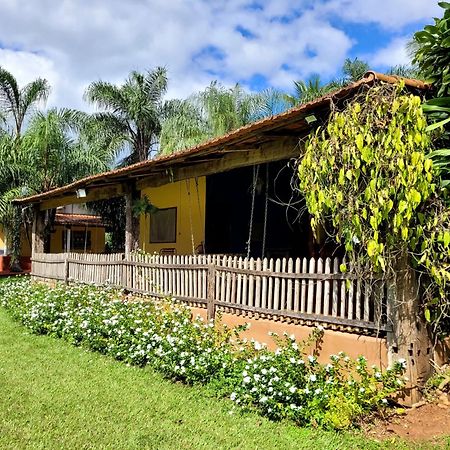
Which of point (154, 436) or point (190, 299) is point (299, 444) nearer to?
point (154, 436)

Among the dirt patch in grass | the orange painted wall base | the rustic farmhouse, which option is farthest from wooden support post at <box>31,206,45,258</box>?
the dirt patch in grass

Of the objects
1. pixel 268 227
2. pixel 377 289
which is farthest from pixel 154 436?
pixel 268 227

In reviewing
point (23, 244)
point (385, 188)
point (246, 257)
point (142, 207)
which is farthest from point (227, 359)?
point (23, 244)

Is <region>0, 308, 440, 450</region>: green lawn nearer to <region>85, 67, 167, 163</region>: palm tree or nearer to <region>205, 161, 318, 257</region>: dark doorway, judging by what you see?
<region>205, 161, 318, 257</region>: dark doorway

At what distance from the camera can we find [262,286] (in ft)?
20.4

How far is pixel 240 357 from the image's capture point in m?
5.60

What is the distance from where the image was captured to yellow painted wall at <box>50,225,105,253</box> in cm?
2561

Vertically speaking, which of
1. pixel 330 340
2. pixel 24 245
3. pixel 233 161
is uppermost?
pixel 233 161

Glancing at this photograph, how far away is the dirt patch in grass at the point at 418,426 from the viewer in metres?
4.00

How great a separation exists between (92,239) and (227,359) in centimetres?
2278

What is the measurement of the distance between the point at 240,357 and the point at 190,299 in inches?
77.6

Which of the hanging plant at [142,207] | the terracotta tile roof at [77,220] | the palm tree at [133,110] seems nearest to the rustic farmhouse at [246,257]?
the hanging plant at [142,207]

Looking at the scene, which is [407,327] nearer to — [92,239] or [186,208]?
[186,208]

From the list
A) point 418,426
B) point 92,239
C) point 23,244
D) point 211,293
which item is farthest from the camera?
point 92,239
